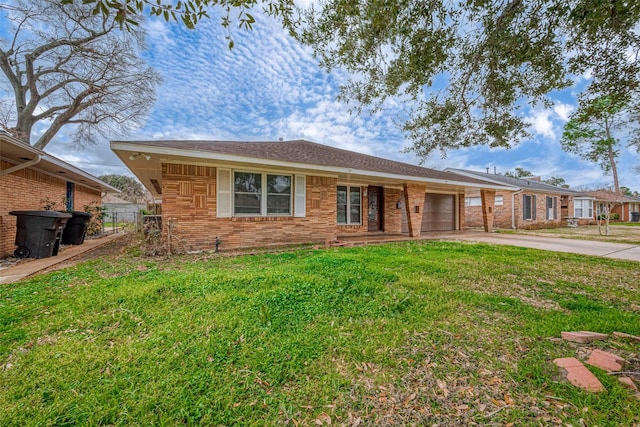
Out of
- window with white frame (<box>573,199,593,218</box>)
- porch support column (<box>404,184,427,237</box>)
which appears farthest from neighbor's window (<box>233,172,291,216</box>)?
window with white frame (<box>573,199,593,218</box>)

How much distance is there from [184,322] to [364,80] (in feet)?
16.5

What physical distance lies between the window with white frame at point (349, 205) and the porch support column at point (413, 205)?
2.02 metres

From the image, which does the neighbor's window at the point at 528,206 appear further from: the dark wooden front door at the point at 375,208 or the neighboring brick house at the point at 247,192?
the dark wooden front door at the point at 375,208

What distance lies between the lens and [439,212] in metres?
14.5

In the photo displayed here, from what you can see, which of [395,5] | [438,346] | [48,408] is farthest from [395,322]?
[395,5]

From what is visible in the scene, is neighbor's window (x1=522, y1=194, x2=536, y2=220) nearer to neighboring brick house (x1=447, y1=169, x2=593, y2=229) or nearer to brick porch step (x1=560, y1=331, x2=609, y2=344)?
neighboring brick house (x1=447, y1=169, x2=593, y2=229)

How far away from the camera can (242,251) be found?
728 centimetres

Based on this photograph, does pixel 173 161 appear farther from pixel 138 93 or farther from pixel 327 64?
pixel 138 93

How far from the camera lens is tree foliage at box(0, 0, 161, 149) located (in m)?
12.3

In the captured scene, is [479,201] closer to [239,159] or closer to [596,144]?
[239,159]

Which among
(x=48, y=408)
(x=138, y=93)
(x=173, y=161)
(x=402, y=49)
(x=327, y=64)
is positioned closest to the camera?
(x=48, y=408)

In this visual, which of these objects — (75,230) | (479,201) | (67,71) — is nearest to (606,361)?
(75,230)

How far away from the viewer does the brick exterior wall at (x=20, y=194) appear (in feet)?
22.2

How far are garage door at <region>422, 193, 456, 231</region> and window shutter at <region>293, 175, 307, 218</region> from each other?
801cm
